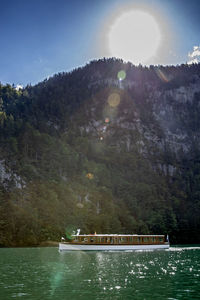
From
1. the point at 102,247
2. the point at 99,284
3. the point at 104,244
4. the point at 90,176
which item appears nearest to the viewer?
the point at 99,284

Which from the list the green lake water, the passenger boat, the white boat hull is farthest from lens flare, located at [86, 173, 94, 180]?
the green lake water

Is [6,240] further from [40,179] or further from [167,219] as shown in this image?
[167,219]

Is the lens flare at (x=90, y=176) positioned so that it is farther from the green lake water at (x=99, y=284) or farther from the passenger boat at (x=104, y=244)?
the green lake water at (x=99, y=284)

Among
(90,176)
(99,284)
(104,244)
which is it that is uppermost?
(90,176)

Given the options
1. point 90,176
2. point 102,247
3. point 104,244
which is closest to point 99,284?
point 102,247

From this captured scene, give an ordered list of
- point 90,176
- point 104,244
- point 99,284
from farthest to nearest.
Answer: point 90,176, point 104,244, point 99,284

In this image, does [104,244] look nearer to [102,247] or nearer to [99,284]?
[102,247]

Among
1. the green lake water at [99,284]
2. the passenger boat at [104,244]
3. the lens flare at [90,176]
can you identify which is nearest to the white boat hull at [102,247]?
the passenger boat at [104,244]

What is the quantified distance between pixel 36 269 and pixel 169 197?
147559 mm

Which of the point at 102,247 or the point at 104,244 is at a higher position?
the point at 104,244

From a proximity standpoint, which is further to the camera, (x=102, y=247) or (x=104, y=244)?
(x=104, y=244)

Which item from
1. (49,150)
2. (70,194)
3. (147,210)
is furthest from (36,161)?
(147,210)

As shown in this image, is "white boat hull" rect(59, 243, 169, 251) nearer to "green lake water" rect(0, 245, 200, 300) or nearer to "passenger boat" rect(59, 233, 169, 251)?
"passenger boat" rect(59, 233, 169, 251)

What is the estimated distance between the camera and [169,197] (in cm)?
18575
